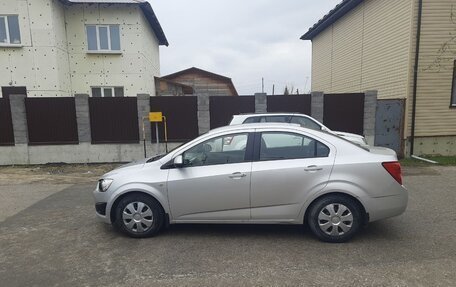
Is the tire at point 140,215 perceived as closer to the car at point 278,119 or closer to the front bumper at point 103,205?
the front bumper at point 103,205

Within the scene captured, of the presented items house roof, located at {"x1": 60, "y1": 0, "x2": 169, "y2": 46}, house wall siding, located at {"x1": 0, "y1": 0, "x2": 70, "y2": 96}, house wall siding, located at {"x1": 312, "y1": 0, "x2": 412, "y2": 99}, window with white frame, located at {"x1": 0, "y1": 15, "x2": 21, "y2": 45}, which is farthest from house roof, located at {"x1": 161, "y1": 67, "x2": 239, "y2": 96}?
window with white frame, located at {"x1": 0, "y1": 15, "x2": 21, "y2": 45}

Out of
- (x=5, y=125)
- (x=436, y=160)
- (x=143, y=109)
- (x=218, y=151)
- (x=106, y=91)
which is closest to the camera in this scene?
(x=218, y=151)

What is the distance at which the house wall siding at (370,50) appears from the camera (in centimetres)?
1055

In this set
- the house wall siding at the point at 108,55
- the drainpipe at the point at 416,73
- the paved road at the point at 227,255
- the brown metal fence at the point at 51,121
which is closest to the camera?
the paved road at the point at 227,255

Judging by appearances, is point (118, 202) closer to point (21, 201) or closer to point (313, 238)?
point (313, 238)

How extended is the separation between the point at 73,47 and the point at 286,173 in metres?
14.2

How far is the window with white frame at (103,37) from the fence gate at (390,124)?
11.9 meters

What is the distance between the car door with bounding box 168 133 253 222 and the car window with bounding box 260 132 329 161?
0.70 feet

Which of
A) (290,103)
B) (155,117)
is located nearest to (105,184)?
(155,117)

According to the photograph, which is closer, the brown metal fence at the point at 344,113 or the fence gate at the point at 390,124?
the fence gate at the point at 390,124

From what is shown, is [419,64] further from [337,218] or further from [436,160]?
[337,218]

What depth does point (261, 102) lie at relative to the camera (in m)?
10.6

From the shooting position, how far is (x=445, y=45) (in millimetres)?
9961

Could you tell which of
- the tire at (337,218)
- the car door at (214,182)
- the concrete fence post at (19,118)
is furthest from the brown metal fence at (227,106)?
the tire at (337,218)
